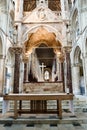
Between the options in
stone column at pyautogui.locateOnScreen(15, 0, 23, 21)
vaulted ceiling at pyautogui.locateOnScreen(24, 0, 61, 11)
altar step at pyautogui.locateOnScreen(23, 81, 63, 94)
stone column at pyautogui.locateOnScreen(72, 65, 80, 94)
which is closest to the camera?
altar step at pyautogui.locateOnScreen(23, 81, 63, 94)

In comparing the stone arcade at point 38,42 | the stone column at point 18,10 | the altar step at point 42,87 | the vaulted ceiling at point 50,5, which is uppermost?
the vaulted ceiling at point 50,5

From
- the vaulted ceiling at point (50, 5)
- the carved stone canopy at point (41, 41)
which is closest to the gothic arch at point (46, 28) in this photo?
the carved stone canopy at point (41, 41)

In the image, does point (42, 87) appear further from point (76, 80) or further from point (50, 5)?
point (50, 5)

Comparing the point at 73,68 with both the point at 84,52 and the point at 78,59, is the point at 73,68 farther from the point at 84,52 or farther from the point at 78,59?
the point at 84,52

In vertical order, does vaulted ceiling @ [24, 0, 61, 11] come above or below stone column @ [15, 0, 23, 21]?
above

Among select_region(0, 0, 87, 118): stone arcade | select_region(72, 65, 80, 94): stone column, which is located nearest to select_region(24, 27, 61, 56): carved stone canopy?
select_region(0, 0, 87, 118): stone arcade

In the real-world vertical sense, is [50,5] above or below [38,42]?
above

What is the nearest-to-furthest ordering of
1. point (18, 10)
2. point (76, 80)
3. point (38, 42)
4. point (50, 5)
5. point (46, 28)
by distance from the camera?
1. point (46, 28)
2. point (18, 10)
3. point (76, 80)
4. point (38, 42)
5. point (50, 5)

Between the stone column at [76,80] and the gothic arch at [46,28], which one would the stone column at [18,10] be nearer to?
the gothic arch at [46,28]

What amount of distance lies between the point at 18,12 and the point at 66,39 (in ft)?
16.1

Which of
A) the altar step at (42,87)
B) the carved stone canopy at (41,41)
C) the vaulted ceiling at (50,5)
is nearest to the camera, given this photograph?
the altar step at (42,87)

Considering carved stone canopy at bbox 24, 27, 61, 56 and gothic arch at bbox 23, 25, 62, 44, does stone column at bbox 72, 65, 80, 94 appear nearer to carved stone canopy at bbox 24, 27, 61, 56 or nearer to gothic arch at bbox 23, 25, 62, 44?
carved stone canopy at bbox 24, 27, 61, 56

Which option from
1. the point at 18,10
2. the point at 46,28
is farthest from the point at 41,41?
the point at 18,10

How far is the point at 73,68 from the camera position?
14711 mm
